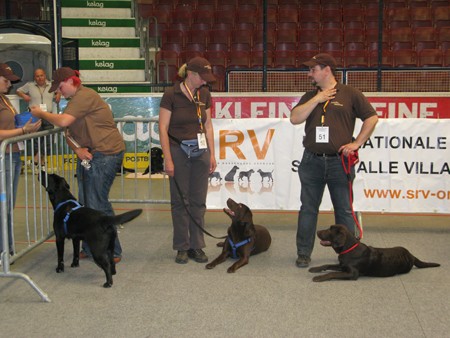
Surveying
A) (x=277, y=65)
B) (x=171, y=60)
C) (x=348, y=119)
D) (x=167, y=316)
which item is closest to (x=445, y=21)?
(x=277, y=65)

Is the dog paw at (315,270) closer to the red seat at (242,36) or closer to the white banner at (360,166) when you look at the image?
the white banner at (360,166)

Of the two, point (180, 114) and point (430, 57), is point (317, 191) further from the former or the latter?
point (430, 57)

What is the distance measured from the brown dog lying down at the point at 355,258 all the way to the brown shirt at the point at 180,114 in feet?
4.29

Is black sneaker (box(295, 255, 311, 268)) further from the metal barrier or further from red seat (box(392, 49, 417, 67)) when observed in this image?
red seat (box(392, 49, 417, 67))

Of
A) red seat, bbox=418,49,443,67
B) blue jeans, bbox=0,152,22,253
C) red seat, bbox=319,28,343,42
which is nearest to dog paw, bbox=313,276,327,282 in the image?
blue jeans, bbox=0,152,22,253

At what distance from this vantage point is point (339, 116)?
5.06 m

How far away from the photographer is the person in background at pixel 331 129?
5.05 metres

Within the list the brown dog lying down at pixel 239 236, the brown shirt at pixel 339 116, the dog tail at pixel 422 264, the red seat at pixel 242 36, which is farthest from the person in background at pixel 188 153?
the red seat at pixel 242 36

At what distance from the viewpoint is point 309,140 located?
16.9 ft

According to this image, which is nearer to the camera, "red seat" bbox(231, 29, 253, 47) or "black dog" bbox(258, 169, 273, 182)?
"black dog" bbox(258, 169, 273, 182)

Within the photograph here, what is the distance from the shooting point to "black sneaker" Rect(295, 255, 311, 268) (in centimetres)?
531

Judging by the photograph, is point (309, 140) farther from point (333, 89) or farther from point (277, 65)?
point (277, 65)

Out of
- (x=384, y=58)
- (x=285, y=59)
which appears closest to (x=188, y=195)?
(x=285, y=59)

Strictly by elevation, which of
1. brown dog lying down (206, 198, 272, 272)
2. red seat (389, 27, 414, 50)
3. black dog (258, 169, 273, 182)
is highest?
red seat (389, 27, 414, 50)
